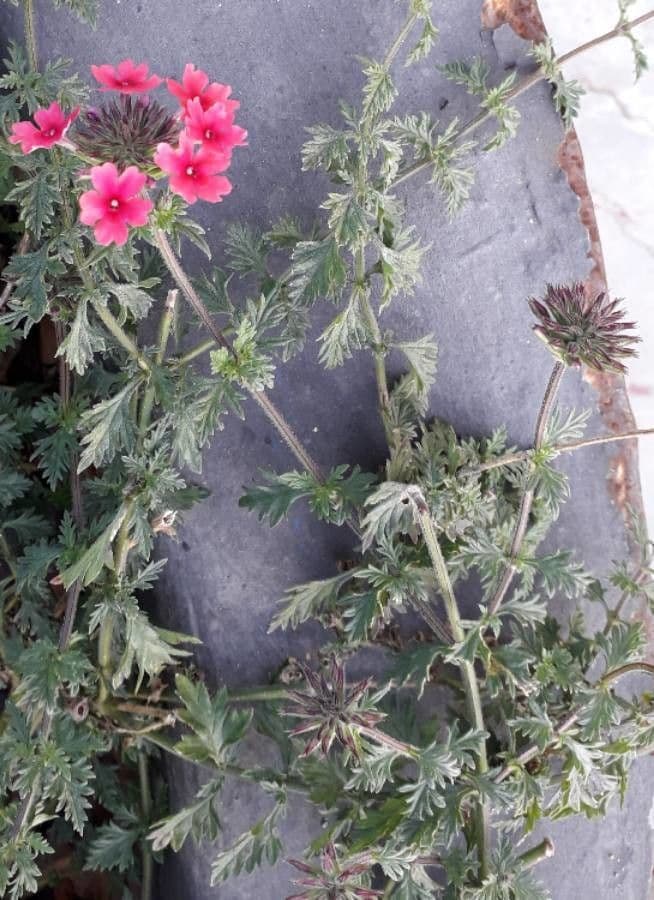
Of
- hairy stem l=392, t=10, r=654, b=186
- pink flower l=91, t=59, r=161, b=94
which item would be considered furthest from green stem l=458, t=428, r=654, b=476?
pink flower l=91, t=59, r=161, b=94

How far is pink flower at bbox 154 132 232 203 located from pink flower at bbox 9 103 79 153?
5.6 inches

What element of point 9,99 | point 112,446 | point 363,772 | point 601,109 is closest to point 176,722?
point 363,772

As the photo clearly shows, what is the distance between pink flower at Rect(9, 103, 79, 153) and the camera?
1319mm

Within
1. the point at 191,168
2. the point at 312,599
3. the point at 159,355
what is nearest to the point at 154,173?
the point at 191,168

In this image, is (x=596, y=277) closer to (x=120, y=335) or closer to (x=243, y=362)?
(x=243, y=362)

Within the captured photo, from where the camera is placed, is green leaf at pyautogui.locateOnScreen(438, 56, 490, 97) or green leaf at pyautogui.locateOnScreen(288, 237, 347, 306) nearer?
green leaf at pyautogui.locateOnScreen(288, 237, 347, 306)

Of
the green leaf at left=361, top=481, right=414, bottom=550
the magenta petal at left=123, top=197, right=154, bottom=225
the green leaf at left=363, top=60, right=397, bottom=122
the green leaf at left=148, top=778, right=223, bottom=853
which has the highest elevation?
the green leaf at left=363, top=60, right=397, bottom=122

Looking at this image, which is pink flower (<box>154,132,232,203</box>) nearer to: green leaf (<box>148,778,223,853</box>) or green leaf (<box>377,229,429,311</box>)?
green leaf (<box>377,229,429,311</box>)

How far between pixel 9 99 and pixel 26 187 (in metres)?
0.22

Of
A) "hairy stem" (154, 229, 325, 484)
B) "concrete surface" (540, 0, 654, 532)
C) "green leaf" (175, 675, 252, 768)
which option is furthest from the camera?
"concrete surface" (540, 0, 654, 532)

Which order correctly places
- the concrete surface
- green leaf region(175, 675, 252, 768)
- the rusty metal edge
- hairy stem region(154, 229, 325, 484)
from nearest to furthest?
hairy stem region(154, 229, 325, 484)
green leaf region(175, 675, 252, 768)
the rusty metal edge
the concrete surface

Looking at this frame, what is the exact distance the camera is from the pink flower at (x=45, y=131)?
1319 mm

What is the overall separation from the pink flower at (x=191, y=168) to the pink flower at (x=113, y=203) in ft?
0.15

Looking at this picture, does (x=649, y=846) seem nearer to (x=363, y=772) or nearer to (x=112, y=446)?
(x=363, y=772)
